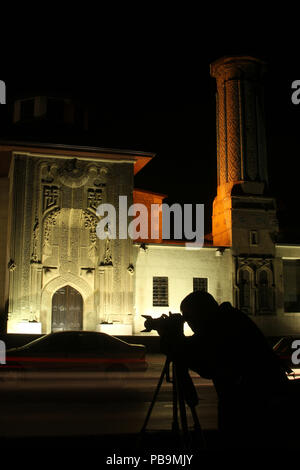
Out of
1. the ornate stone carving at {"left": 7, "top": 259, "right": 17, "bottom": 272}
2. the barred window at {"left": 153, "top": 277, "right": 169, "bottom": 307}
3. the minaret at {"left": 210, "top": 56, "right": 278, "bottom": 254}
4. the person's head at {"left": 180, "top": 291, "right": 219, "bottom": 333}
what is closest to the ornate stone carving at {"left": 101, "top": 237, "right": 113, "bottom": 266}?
the barred window at {"left": 153, "top": 277, "right": 169, "bottom": 307}

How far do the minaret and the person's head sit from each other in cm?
2807

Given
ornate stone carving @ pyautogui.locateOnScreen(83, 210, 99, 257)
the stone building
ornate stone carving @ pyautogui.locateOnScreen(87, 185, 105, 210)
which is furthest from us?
ornate stone carving @ pyautogui.locateOnScreen(87, 185, 105, 210)

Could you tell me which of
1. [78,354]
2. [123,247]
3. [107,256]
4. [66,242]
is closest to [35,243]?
[66,242]

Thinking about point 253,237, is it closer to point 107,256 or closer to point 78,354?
point 107,256

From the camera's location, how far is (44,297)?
29.1 metres

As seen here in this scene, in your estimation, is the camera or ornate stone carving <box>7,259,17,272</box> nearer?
the camera

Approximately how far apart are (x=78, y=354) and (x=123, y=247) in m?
12.6

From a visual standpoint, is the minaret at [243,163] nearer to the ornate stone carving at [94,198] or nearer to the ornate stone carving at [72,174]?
the ornate stone carving at [94,198]

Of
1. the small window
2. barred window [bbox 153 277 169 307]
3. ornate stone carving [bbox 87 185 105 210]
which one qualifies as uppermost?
ornate stone carving [bbox 87 185 105 210]

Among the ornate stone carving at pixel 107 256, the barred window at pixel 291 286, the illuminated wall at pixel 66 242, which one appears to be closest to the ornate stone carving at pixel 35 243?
the illuminated wall at pixel 66 242

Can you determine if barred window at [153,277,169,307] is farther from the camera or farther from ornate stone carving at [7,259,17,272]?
the camera

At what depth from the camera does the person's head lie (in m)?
4.40
